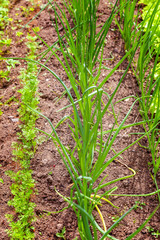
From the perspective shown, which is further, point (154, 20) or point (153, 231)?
point (154, 20)

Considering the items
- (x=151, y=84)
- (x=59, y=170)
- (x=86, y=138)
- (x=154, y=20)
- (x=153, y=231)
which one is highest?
(x=154, y=20)

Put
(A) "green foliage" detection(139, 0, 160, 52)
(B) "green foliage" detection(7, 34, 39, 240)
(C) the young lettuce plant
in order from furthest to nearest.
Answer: (A) "green foliage" detection(139, 0, 160, 52) → (B) "green foliage" detection(7, 34, 39, 240) → (C) the young lettuce plant

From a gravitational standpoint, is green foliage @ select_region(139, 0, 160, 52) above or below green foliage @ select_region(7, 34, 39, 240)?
above

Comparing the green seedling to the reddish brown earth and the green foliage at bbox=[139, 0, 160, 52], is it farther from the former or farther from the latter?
the green foliage at bbox=[139, 0, 160, 52]

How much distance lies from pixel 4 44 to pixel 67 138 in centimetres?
129

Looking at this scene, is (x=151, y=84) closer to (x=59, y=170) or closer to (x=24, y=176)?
(x=59, y=170)

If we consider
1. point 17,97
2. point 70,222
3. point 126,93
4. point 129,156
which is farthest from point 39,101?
point 70,222

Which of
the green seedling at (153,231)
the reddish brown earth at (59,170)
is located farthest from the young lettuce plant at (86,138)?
the green seedling at (153,231)

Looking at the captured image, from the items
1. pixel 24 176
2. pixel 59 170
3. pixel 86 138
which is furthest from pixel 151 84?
pixel 24 176

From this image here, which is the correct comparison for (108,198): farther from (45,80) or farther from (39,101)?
(45,80)

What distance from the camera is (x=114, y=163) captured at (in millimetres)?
1743

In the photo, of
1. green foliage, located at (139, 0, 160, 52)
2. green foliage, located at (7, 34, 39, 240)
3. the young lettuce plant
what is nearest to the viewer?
the young lettuce plant

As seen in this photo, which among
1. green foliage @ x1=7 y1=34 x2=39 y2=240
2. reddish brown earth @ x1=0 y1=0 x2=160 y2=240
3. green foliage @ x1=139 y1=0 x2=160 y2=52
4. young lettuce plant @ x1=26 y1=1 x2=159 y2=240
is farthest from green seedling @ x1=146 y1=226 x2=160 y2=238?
green foliage @ x1=139 y1=0 x2=160 y2=52

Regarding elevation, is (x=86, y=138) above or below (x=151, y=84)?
below
